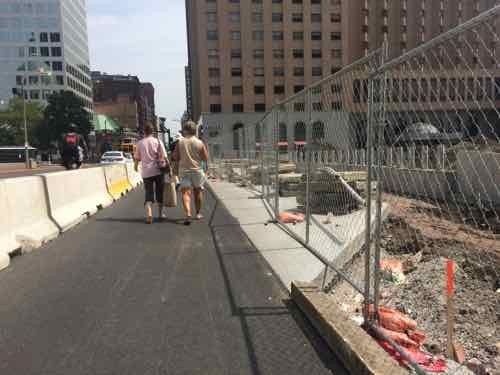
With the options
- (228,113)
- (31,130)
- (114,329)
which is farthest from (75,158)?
(31,130)

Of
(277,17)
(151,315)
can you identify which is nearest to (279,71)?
(277,17)

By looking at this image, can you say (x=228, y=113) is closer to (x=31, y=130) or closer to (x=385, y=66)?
(x=31, y=130)

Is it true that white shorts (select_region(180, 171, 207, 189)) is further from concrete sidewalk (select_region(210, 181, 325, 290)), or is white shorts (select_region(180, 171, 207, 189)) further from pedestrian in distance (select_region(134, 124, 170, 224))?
concrete sidewalk (select_region(210, 181, 325, 290))

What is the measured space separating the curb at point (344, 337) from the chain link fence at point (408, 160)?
0.21 meters

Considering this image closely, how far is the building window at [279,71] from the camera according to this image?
65125 millimetres

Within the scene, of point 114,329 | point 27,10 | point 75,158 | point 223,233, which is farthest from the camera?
point 27,10

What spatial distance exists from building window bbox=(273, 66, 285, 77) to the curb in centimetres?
6428

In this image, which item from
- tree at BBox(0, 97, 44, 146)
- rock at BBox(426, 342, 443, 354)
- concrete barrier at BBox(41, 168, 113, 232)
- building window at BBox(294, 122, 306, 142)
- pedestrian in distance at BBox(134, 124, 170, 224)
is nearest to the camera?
rock at BBox(426, 342, 443, 354)

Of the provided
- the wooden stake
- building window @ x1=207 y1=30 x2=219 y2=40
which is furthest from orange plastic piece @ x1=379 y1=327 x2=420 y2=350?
building window @ x1=207 y1=30 x2=219 y2=40

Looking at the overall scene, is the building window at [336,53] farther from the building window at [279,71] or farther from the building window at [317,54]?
the building window at [279,71]

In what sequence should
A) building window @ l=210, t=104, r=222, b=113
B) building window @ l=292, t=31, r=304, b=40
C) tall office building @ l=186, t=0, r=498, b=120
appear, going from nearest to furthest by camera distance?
1. tall office building @ l=186, t=0, r=498, b=120
2. building window @ l=210, t=104, r=222, b=113
3. building window @ l=292, t=31, r=304, b=40

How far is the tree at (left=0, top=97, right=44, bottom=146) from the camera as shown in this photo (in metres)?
67.8

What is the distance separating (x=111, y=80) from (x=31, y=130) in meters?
87.1

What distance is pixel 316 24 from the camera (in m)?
66.5
